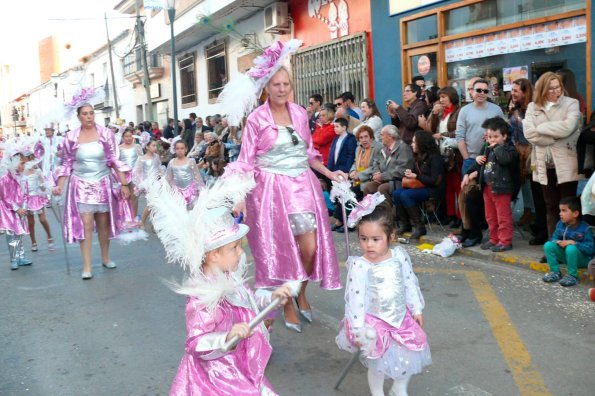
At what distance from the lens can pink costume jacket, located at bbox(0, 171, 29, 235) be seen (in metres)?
8.02

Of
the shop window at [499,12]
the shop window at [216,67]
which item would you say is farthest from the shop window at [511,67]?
the shop window at [216,67]

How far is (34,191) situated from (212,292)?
7061mm

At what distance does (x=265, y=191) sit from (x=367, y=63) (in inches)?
313

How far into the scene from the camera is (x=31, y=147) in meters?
8.77

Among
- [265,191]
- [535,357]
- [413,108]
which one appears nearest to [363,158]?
[413,108]

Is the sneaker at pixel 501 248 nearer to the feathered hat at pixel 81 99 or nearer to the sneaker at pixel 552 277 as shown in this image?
the sneaker at pixel 552 277

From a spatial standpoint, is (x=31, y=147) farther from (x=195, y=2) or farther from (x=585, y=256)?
(x=195, y=2)

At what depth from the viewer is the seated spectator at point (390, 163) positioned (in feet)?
25.9

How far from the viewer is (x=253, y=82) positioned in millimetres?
4633

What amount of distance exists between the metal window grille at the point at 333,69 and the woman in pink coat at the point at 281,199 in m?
7.69

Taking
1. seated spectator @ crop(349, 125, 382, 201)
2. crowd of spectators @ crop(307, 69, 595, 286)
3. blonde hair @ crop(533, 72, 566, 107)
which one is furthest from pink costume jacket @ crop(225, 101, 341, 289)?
seated spectator @ crop(349, 125, 382, 201)

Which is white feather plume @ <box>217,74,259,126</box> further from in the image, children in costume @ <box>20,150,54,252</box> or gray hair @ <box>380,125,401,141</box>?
children in costume @ <box>20,150,54,252</box>

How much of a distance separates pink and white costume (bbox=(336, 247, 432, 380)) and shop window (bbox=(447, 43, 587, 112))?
18.2ft

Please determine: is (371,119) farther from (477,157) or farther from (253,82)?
(253,82)
